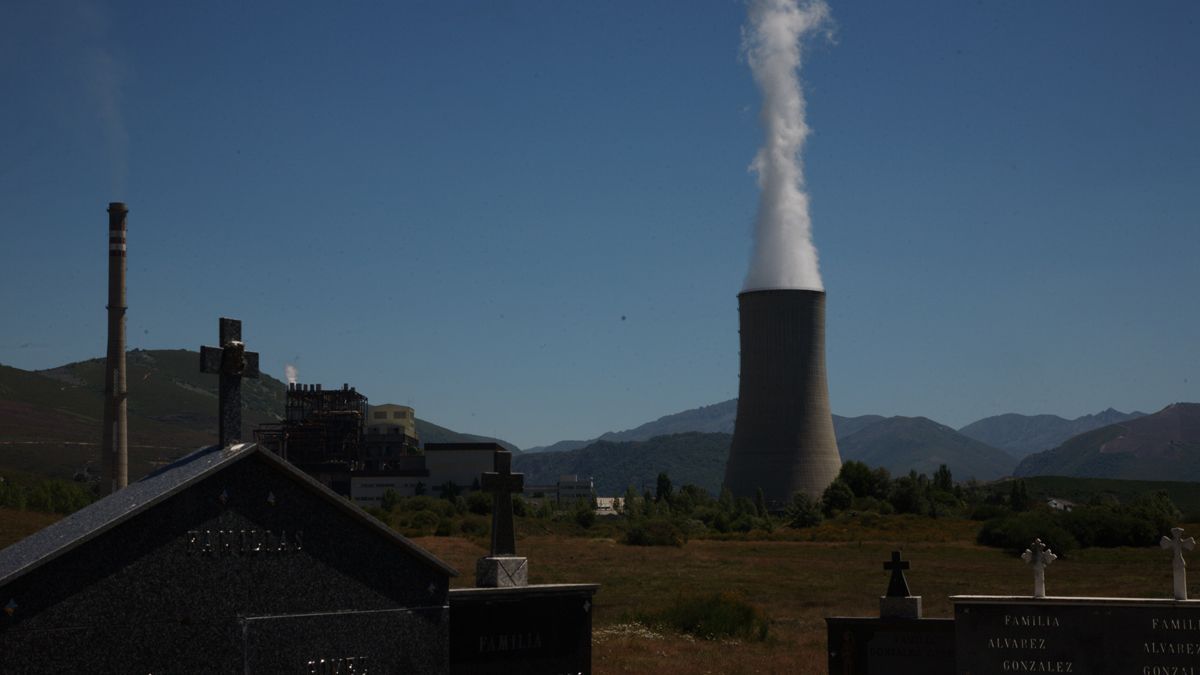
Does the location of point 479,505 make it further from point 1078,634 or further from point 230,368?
point 230,368

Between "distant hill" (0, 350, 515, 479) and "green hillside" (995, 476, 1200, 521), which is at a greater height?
"distant hill" (0, 350, 515, 479)

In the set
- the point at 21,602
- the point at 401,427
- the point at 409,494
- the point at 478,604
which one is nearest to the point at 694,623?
the point at 478,604

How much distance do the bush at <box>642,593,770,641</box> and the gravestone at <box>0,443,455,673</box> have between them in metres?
11.6

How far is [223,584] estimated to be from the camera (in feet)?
25.4

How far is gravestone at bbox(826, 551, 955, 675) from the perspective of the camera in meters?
11.6

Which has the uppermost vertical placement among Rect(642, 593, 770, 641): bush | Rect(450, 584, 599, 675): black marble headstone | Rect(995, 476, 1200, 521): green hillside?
Rect(450, 584, 599, 675): black marble headstone

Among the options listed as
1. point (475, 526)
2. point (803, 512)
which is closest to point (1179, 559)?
point (475, 526)

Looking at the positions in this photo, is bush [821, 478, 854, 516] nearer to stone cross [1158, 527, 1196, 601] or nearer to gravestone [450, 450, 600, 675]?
stone cross [1158, 527, 1196, 601]

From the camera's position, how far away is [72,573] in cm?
702

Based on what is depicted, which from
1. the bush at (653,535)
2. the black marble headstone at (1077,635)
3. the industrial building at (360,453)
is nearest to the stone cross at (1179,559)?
the black marble headstone at (1077,635)

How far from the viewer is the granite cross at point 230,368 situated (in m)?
8.43

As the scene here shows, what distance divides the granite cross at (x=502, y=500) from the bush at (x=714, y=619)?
30.5 feet

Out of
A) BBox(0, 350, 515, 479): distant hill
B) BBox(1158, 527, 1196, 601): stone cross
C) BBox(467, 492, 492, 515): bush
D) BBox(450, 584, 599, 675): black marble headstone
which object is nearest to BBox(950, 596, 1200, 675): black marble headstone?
BBox(1158, 527, 1196, 601): stone cross

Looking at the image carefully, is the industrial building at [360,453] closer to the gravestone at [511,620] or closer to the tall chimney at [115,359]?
the tall chimney at [115,359]
